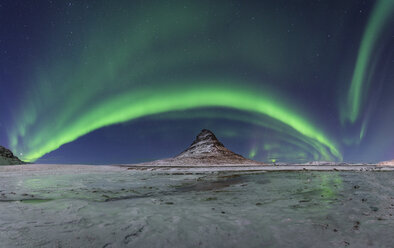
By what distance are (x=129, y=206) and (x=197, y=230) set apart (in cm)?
310

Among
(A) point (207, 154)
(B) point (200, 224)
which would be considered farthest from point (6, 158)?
(B) point (200, 224)

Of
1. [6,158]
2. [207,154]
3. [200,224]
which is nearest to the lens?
[200,224]

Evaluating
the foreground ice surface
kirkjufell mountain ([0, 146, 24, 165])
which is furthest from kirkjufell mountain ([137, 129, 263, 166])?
the foreground ice surface

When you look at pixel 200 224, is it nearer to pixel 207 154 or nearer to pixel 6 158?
pixel 6 158

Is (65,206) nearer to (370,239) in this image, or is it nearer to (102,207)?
(102,207)

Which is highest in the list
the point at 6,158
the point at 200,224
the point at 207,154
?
Result: the point at 207,154

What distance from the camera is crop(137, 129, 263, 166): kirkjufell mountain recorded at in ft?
275

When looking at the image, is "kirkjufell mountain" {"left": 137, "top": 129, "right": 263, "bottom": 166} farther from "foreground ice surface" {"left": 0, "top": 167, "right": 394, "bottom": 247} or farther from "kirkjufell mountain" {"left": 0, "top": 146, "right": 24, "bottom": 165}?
"foreground ice surface" {"left": 0, "top": 167, "right": 394, "bottom": 247}

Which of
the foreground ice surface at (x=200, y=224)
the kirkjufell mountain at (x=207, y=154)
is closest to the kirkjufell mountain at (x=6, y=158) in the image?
the kirkjufell mountain at (x=207, y=154)

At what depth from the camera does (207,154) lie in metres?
93.8

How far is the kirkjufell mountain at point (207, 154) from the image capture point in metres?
83.8

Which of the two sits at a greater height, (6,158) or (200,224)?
(6,158)

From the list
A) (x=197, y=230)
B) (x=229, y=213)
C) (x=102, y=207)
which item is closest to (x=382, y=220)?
(x=229, y=213)

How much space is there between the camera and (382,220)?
4875 mm
